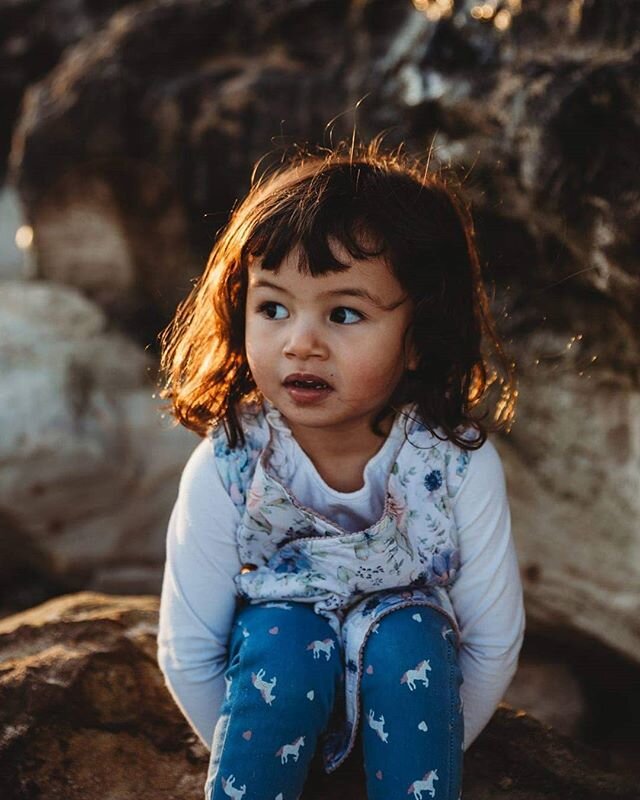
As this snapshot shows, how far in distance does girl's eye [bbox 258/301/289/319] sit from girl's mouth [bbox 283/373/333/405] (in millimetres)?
118

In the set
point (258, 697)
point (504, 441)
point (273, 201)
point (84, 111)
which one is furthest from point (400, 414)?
point (84, 111)

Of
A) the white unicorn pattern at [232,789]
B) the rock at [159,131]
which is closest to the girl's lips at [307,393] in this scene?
the white unicorn pattern at [232,789]

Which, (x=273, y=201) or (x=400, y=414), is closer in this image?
(x=273, y=201)

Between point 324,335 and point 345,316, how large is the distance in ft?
0.20

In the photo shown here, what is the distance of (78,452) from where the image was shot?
11.7 ft

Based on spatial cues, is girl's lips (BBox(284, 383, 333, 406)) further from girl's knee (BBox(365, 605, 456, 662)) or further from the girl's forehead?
→ girl's knee (BBox(365, 605, 456, 662))

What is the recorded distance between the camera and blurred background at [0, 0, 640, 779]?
2463 millimetres

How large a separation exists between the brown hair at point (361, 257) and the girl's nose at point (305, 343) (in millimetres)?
107

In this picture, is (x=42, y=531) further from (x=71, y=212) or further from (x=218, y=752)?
(x=218, y=752)

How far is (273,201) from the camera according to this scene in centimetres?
183

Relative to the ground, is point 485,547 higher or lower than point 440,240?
lower

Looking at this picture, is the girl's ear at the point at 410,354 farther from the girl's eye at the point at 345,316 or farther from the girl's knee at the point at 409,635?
the girl's knee at the point at 409,635

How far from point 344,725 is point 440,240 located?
0.94 metres

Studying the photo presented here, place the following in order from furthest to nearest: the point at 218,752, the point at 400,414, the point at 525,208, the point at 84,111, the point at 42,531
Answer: the point at 84,111
the point at 42,531
the point at 525,208
the point at 400,414
the point at 218,752
